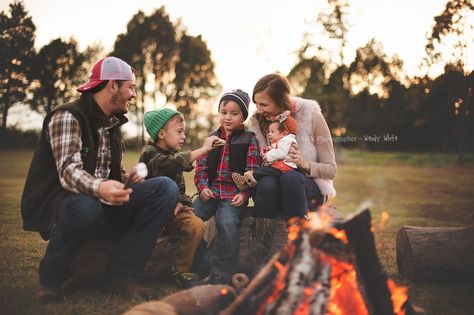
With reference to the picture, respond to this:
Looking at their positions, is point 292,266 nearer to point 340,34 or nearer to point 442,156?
point 340,34

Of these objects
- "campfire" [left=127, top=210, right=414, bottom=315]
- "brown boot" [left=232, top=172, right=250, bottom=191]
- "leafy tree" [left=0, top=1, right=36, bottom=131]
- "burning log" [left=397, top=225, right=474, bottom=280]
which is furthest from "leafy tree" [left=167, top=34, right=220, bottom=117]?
"campfire" [left=127, top=210, right=414, bottom=315]

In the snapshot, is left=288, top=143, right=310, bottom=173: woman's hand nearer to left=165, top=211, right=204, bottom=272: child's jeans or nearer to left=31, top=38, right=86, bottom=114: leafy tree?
left=165, top=211, right=204, bottom=272: child's jeans

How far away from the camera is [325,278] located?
2650 mm

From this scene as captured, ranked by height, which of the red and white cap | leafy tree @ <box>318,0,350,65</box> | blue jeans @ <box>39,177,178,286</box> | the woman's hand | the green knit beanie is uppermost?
leafy tree @ <box>318,0,350,65</box>

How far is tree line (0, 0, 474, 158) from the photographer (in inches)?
262

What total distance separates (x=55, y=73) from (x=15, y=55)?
3.10 ft

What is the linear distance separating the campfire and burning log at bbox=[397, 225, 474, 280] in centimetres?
118

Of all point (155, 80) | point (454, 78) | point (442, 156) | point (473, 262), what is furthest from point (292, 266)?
point (155, 80)

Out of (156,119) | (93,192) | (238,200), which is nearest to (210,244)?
(238,200)

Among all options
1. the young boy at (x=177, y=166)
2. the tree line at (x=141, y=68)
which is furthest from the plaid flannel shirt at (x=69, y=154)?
the tree line at (x=141, y=68)

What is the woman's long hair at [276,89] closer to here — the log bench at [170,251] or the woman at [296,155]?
the woman at [296,155]

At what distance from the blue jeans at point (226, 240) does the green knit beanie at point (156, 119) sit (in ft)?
2.71

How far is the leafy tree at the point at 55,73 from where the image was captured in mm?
7391

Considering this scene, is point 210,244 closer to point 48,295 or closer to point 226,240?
point 226,240
